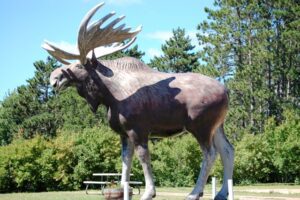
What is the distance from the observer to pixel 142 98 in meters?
8.56

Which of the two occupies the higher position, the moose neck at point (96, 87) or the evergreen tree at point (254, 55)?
the evergreen tree at point (254, 55)

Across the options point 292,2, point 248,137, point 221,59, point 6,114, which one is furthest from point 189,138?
point 6,114

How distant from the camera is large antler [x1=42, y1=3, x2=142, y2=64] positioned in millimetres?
8719

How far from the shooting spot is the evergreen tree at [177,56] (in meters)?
46.6

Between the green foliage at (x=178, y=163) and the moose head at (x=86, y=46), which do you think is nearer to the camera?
the moose head at (x=86, y=46)

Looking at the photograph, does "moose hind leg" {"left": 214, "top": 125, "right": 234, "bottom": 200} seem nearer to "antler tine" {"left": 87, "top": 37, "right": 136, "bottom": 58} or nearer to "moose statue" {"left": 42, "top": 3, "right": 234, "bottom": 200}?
"moose statue" {"left": 42, "top": 3, "right": 234, "bottom": 200}

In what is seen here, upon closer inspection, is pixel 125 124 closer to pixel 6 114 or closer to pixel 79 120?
pixel 79 120

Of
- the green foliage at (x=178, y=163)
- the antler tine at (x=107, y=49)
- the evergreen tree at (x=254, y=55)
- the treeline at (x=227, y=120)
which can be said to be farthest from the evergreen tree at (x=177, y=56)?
the antler tine at (x=107, y=49)

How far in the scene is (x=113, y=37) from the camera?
29.7 feet

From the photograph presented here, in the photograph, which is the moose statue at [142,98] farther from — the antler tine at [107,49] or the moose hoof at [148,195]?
the antler tine at [107,49]

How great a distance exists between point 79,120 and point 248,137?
69.8ft

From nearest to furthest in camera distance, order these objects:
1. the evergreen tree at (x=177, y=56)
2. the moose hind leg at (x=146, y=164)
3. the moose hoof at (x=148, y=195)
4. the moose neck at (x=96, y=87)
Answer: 1. the moose hoof at (x=148, y=195)
2. the moose hind leg at (x=146, y=164)
3. the moose neck at (x=96, y=87)
4. the evergreen tree at (x=177, y=56)

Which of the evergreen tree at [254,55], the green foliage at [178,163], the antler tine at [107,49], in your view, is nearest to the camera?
the antler tine at [107,49]

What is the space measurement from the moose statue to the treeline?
1761 cm
